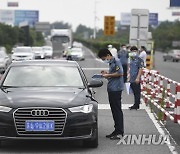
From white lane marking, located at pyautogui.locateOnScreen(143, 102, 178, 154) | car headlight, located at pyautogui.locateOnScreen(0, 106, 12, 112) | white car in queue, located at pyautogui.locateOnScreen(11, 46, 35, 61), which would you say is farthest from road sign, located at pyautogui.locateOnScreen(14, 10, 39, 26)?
car headlight, located at pyautogui.locateOnScreen(0, 106, 12, 112)

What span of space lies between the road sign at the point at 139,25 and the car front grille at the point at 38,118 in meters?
20.2

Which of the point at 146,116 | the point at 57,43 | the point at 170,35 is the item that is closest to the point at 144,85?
the point at 146,116

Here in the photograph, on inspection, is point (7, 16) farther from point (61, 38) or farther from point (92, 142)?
point (92, 142)

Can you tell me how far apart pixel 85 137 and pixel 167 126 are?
3.74 meters

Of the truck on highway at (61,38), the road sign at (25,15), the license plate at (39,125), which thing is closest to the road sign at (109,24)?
the truck on highway at (61,38)

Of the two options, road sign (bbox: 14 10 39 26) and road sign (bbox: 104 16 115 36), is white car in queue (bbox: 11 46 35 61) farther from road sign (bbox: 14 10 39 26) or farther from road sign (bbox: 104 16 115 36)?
road sign (bbox: 14 10 39 26)

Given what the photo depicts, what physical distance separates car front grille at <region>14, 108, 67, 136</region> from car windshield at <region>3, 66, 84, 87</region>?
4.54 ft

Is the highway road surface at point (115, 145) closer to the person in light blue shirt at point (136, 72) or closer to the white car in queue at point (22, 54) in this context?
the person in light blue shirt at point (136, 72)

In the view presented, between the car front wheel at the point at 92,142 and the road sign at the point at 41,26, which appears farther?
the road sign at the point at 41,26

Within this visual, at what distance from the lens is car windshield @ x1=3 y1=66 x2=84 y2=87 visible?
10.5m

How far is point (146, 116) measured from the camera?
47.4 feet

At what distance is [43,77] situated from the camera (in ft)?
35.1

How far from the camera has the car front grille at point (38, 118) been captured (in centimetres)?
909

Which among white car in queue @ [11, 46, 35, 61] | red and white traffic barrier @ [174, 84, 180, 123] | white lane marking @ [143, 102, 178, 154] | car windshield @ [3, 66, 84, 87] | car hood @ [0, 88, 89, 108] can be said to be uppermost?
car windshield @ [3, 66, 84, 87]
